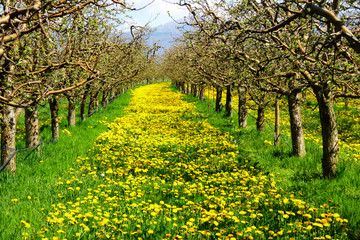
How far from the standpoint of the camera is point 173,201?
19.7 ft

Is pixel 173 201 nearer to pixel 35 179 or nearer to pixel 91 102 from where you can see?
pixel 35 179

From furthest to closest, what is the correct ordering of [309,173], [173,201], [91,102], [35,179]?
[91,102] → [309,173] → [35,179] → [173,201]

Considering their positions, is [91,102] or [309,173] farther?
[91,102]

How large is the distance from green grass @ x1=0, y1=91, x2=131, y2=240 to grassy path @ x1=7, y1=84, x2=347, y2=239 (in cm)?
24

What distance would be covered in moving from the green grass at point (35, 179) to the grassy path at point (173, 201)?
0.24 m

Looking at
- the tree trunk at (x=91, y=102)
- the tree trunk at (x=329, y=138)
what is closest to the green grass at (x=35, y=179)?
the tree trunk at (x=91, y=102)

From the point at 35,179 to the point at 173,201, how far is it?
3858 mm

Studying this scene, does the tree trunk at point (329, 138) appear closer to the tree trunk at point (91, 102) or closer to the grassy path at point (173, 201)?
the grassy path at point (173, 201)

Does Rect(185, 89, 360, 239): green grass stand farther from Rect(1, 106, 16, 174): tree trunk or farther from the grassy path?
Rect(1, 106, 16, 174): tree trunk

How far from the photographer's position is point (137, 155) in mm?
9484

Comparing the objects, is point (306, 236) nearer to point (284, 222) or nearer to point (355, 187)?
point (284, 222)

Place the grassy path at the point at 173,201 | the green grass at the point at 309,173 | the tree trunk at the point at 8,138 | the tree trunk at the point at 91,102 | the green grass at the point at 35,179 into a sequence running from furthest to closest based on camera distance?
the tree trunk at the point at 91,102 < the tree trunk at the point at 8,138 < the green grass at the point at 309,173 < the green grass at the point at 35,179 < the grassy path at the point at 173,201

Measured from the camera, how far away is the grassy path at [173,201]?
4.51m

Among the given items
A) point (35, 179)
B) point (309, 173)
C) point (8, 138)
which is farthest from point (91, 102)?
point (309, 173)
